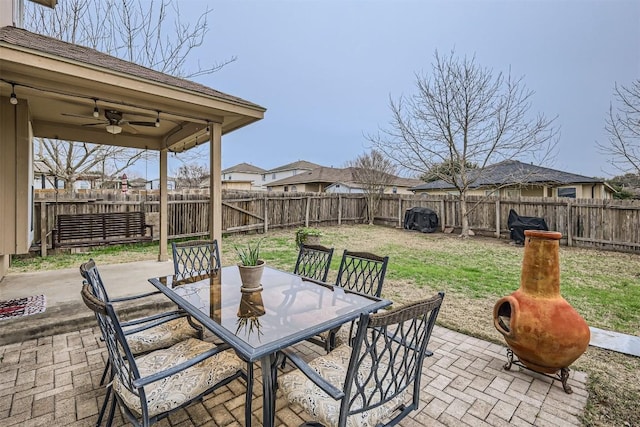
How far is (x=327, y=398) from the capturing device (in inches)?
59.7

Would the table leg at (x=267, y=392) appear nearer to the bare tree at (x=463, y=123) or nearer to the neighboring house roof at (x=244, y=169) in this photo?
the bare tree at (x=463, y=123)

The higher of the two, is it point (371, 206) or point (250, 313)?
point (371, 206)

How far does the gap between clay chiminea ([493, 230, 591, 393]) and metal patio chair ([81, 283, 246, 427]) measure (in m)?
2.01

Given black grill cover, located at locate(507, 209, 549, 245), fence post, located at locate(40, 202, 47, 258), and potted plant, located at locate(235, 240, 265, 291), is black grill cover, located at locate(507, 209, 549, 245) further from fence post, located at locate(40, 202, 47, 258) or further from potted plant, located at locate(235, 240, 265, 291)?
fence post, located at locate(40, 202, 47, 258)

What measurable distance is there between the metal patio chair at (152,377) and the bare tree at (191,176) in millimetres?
29355

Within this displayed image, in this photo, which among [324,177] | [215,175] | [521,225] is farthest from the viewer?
[324,177]

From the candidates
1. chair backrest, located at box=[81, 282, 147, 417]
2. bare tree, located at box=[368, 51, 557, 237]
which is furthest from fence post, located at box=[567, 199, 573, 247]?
chair backrest, located at box=[81, 282, 147, 417]

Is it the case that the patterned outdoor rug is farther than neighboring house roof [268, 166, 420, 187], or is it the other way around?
neighboring house roof [268, 166, 420, 187]

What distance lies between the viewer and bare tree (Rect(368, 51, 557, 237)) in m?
9.45

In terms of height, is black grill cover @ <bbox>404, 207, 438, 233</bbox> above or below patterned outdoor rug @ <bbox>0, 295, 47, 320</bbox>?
above

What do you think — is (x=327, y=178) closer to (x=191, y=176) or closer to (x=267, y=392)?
(x=191, y=176)

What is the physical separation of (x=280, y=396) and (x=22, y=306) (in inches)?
127

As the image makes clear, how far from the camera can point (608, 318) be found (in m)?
3.64

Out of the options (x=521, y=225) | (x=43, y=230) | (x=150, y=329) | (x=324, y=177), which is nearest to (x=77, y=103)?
(x=150, y=329)
